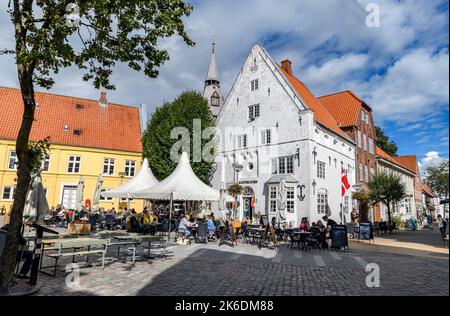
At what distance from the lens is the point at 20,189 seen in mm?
6012

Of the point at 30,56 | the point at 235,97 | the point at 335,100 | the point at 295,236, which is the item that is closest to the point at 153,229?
the point at 295,236

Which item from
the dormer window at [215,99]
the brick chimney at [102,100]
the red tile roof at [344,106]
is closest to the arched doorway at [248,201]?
the red tile roof at [344,106]

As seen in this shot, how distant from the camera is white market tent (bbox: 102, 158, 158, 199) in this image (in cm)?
1409

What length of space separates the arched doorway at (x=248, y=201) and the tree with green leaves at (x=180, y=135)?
14.4ft

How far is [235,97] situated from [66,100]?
67.2 feet

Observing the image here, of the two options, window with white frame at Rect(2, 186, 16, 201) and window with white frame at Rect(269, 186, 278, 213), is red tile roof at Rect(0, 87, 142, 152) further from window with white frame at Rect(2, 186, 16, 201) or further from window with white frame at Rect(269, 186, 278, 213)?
Result: window with white frame at Rect(269, 186, 278, 213)

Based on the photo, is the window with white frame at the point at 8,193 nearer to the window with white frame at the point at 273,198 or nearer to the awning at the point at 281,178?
the window with white frame at the point at 273,198

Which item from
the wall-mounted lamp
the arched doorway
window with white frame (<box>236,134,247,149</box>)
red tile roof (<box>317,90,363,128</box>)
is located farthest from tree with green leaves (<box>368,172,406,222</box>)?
window with white frame (<box>236,134,247,149</box>)

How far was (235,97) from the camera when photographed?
27141 mm

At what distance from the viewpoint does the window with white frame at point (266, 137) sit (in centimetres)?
2400

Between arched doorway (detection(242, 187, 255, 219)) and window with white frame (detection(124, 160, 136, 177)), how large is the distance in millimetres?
15128

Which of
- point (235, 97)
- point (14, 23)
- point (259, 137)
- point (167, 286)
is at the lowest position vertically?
point (167, 286)

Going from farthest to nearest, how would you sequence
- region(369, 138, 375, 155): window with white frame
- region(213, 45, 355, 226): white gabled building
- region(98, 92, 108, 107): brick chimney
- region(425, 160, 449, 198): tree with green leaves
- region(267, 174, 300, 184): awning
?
1. region(98, 92, 108, 107): brick chimney
2. region(369, 138, 375, 155): window with white frame
3. region(213, 45, 355, 226): white gabled building
4. region(267, 174, 300, 184): awning
5. region(425, 160, 449, 198): tree with green leaves
